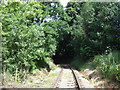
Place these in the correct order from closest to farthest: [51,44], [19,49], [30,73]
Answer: [19,49]
[30,73]
[51,44]

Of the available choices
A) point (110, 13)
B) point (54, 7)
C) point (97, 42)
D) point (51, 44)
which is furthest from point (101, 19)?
point (51, 44)

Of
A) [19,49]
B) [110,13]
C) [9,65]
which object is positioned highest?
[110,13]

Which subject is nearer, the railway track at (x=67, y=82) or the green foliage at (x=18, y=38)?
the railway track at (x=67, y=82)

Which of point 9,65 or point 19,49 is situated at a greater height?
point 19,49

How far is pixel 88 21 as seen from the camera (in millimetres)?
21125

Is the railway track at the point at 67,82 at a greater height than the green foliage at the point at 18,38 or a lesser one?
lesser

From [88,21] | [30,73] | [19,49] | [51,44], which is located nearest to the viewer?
[19,49]

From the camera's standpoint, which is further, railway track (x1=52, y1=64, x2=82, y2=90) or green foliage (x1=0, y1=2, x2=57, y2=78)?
green foliage (x1=0, y1=2, x2=57, y2=78)

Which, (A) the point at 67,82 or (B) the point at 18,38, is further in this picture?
(B) the point at 18,38

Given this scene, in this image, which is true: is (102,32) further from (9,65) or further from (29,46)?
(9,65)

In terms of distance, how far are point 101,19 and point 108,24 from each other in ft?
4.14

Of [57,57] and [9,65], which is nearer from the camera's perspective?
[9,65]

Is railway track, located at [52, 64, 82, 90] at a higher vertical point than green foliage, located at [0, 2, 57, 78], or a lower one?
lower

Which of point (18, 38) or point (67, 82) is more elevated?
point (18, 38)
